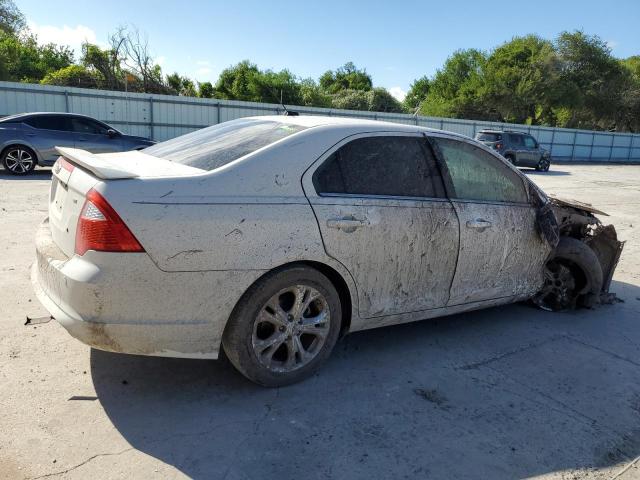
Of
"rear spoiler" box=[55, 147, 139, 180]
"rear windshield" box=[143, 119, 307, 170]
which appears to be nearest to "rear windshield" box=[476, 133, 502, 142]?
"rear windshield" box=[143, 119, 307, 170]

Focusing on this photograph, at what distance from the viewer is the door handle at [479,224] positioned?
3898 millimetres

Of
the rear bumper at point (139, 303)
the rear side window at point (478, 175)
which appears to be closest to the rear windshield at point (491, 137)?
the rear side window at point (478, 175)

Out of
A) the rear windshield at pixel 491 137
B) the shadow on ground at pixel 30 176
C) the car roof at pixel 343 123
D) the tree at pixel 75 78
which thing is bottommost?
the shadow on ground at pixel 30 176

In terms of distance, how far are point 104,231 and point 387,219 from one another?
5.68 feet

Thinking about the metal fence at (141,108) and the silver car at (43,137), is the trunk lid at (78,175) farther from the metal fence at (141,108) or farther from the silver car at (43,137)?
the metal fence at (141,108)

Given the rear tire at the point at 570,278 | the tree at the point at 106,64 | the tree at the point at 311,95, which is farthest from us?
the tree at the point at 311,95

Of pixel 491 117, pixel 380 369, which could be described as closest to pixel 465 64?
pixel 491 117

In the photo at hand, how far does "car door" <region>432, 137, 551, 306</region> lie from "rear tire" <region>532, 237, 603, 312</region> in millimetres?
469

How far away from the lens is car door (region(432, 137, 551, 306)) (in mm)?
3928

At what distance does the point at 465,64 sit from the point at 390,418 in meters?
55.9

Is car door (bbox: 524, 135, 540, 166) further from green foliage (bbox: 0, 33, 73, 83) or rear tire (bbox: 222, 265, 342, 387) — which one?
green foliage (bbox: 0, 33, 73, 83)

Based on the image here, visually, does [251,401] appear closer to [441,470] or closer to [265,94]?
[441,470]

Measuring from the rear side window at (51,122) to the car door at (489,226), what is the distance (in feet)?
37.3

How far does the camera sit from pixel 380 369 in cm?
363
